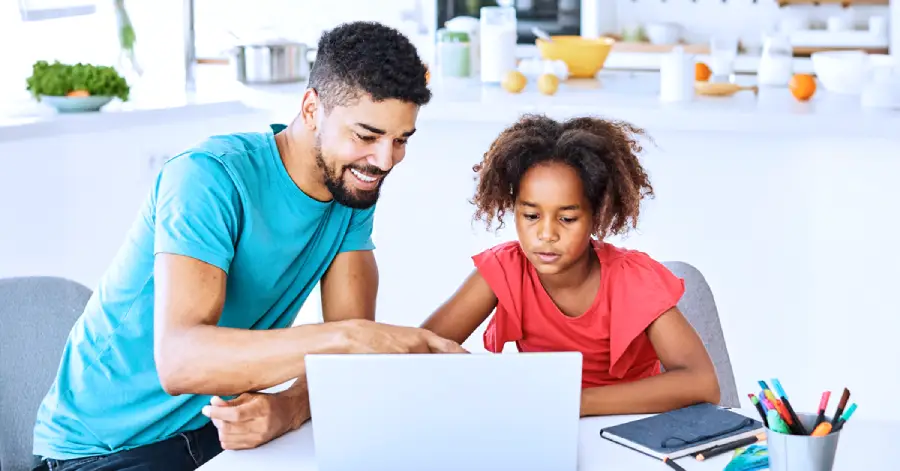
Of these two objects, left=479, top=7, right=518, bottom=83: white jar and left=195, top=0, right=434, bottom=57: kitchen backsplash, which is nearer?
left=479, top=7, right=518, bottom=83: white jar

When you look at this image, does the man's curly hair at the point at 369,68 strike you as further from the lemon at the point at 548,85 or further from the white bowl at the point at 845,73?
the white bowl at the point at 845,73

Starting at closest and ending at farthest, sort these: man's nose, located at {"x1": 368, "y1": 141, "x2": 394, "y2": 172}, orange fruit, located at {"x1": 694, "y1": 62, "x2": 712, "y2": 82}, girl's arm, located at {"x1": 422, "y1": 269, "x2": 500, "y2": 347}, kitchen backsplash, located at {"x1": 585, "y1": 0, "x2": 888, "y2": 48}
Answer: man's nose, located at {"x1": 368, "y1": 141, "x2": 394, "y2": 172}
girl's arm, located at {"x1": 422, "y1": 269, "x2": 500, "y2": 347}
orange fruit, located at {"x1": 694, "y1": 62, "x2": 712, "y2": 82}
kitchen backsplash, located at {"x1": 585, "y1": 0, "x2": 888, "y2": 48}

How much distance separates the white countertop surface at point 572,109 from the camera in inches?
110

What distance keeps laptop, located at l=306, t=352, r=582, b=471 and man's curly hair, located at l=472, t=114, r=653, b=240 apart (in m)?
0.69

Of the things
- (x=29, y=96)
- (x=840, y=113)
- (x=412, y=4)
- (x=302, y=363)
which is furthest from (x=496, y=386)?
(x=412, y=4)

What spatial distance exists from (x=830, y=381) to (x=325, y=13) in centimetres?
340

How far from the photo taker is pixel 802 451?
1.16 meters

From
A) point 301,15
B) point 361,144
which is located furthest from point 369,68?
point 301,15

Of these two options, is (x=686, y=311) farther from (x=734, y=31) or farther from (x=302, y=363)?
(x=734, y=31)

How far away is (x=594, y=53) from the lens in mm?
3668

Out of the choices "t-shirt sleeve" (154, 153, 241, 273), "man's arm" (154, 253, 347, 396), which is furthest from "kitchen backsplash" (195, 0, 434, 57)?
"man's arm" (154, 253, 347, 396)

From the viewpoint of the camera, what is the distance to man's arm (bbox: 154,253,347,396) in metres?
1.42

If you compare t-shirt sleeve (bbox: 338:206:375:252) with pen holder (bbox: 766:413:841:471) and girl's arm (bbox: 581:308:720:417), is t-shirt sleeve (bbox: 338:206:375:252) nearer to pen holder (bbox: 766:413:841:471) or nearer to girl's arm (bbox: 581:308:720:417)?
girl's arm (bbox: 581:308:720:417)

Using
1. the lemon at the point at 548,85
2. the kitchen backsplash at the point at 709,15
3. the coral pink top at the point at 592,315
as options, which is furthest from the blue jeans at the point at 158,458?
the kitchen backsplash at the point at 709,15
